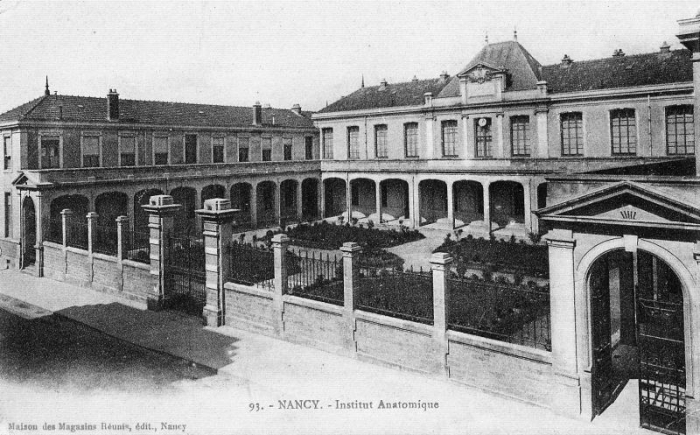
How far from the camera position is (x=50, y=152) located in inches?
1019

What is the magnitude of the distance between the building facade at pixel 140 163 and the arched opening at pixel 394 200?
531 cm

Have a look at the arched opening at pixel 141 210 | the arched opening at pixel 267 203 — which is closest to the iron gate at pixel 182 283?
the arched opening at pixel 141 210

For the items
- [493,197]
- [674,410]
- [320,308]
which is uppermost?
[493,197]

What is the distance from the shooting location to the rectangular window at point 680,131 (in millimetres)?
24547

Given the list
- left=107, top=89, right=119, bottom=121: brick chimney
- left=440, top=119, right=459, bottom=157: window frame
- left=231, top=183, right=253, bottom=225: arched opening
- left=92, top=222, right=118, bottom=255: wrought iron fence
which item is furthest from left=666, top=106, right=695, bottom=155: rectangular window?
left=107, top=89, right=119, bottom=121: brick chimney

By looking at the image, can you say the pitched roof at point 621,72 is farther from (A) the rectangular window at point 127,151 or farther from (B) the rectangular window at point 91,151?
(B) the rectangular window at point 91,151

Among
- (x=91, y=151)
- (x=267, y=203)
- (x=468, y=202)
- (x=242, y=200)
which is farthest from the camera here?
(x=267, y=203)

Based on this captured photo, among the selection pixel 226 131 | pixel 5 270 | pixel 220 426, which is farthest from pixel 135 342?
pixel 226 131

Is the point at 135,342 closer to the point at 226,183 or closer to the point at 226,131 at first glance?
the point at 226,183

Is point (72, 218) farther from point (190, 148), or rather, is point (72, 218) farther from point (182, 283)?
point (190, 148)

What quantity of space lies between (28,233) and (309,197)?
20010 millimetres

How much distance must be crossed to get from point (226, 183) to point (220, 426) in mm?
24780

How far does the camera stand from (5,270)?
22516 mm

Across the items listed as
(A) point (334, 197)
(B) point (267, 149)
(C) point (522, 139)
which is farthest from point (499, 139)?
(B) point (267, 149)
